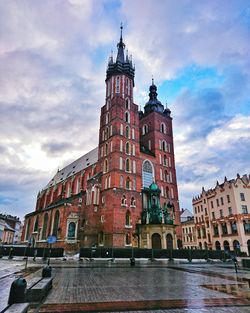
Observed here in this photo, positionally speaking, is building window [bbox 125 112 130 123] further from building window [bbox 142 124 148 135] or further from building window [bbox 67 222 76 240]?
building window [bbox 67 222 76 240]

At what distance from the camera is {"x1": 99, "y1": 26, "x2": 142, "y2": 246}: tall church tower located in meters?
38.4

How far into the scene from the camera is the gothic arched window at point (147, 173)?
46.5 meters

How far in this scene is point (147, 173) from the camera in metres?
47.5

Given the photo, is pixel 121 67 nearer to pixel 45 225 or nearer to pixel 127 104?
pixel 127 104

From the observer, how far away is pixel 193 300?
8.17 meters

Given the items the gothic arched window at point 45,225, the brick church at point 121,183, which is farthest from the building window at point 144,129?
the gothic arched window at point 45,225

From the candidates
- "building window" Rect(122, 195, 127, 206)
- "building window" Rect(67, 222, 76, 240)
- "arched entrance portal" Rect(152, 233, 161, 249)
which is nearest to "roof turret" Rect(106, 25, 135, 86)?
"building window" Rect(122, 195, 127, 206)

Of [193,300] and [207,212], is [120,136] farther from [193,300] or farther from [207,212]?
[193,300]

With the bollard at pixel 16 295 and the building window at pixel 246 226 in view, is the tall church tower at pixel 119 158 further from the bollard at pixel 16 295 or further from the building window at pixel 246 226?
the bollard at pixel 16 295

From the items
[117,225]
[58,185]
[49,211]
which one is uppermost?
[58,185]

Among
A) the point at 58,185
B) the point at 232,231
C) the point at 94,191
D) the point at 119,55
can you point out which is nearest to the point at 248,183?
the point at 232,231

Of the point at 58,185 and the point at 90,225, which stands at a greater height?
the point at 58,185

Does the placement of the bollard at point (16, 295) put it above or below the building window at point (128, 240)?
below

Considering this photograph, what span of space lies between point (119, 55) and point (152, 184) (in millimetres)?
32205
